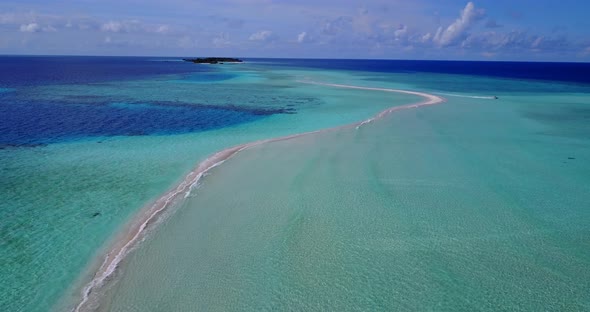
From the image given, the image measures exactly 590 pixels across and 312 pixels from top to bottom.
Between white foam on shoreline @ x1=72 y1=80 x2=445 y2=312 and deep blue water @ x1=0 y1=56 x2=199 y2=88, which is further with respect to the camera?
deep blue water @ x1=0 y1=56 x2=199 y2=88

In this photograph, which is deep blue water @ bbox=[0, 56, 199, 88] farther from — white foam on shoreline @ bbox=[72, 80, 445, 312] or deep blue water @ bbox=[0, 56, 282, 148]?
white foam on shoreline @ bbox=[72, 80, 445, 312]

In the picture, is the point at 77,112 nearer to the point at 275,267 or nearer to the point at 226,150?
the point at 226,150

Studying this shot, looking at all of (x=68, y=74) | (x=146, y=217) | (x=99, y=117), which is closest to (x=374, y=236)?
(x=146, y=217)

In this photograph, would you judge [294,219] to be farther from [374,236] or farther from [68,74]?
[68,74]

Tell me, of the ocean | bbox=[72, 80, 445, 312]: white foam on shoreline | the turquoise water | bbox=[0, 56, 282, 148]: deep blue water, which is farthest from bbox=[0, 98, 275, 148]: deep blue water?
the turquoise water

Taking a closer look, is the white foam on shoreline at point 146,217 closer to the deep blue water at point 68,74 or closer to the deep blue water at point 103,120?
the deep blue water at point 103,120
